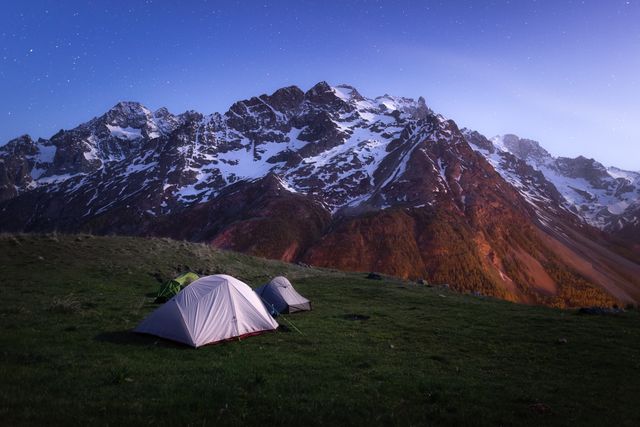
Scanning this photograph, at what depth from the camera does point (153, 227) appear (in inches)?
→ 7672

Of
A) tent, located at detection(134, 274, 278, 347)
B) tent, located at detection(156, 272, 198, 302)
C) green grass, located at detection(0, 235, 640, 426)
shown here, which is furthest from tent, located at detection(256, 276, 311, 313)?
tent, located at detection(134, 274, 278, 347)

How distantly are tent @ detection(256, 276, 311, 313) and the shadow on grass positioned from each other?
9258 mm

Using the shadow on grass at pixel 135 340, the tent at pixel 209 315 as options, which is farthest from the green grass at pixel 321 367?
the tent at pixel 209 315

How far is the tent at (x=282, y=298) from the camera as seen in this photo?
28.0 meters

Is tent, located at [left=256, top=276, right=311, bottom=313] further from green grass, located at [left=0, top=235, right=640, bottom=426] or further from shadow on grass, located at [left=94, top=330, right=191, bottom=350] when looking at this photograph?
shadow on grass, located at [left=94, top=330, right=191, bottom=350]

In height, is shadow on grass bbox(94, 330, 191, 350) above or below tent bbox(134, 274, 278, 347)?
below

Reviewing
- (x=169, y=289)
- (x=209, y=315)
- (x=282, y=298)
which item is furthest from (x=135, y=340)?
(x=282, y=298)

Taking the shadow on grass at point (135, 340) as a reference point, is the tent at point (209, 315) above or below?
above

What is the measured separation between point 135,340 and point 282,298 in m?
11.4

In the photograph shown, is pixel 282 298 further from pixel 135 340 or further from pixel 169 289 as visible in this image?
pixel 135 340

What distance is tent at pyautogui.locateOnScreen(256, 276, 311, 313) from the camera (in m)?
28.0

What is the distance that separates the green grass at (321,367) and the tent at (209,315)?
63cm

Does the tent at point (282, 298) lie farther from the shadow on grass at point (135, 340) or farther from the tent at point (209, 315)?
the shadow on grass at point (135, 340)

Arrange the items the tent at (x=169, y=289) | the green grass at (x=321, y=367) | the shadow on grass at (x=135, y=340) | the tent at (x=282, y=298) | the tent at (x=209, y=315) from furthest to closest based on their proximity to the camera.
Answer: the tent at (x=169, y=289) < the tent at (x=282, y=298) < the tent at (x=209, y=315) < the shadow on grass at (x=135, y=340) < the green grass at (x=321, y=367)
